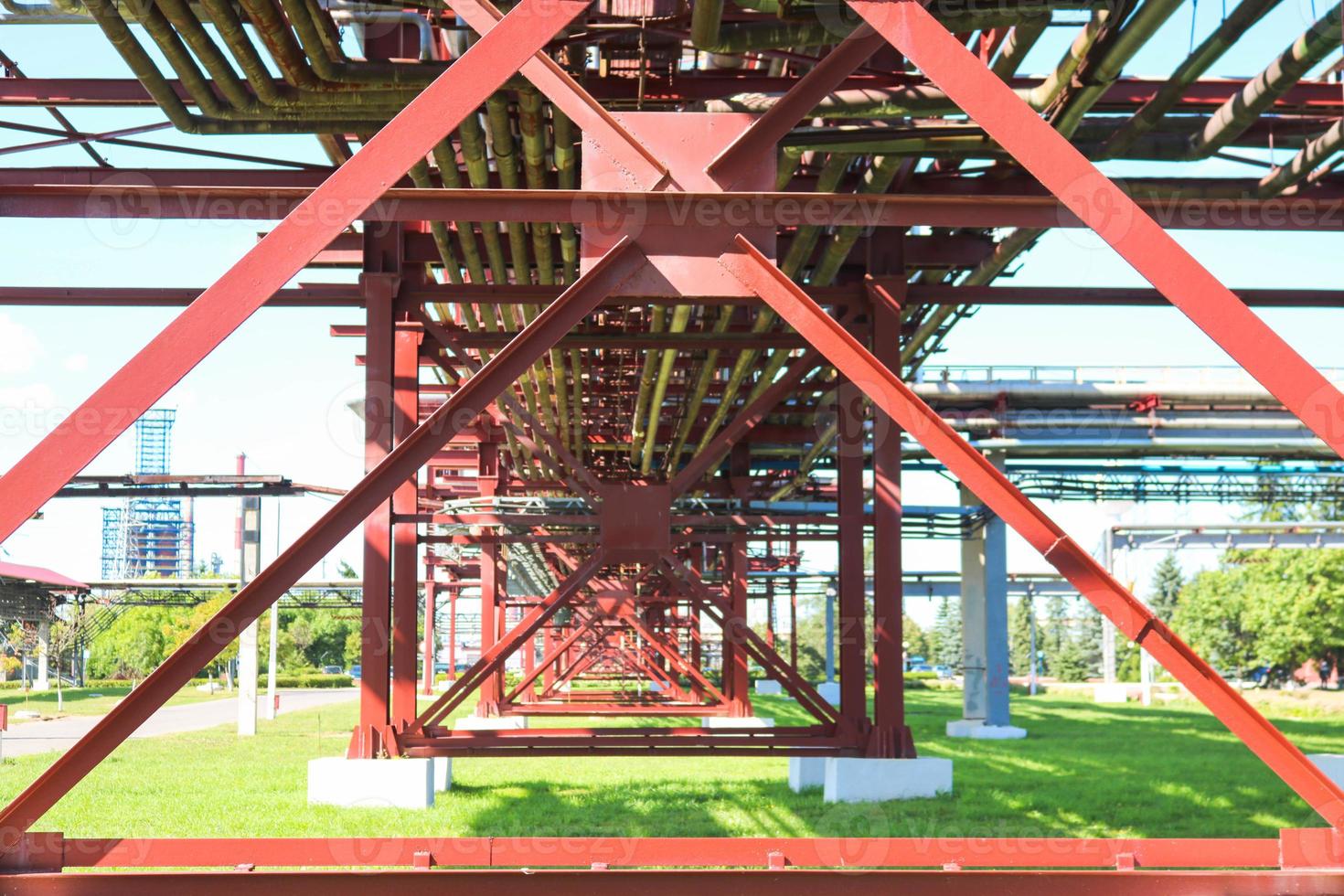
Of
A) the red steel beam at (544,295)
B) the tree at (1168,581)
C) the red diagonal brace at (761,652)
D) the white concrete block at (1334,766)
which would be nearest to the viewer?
the red steel beam at (544,295)

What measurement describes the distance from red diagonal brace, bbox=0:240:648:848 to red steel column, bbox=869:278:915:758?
6.39 meters

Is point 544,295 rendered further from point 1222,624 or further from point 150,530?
point 150,530

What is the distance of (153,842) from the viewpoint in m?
5.66

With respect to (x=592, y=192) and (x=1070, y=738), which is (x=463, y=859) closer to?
(x=592, y=192)

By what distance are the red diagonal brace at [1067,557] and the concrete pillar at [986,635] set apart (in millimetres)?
22527

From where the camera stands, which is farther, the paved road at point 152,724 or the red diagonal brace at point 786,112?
the paved road at point 152,724

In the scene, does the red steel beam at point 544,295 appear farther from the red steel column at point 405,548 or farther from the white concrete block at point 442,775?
the white concrete block at point 442,775

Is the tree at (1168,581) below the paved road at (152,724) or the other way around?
the other way around

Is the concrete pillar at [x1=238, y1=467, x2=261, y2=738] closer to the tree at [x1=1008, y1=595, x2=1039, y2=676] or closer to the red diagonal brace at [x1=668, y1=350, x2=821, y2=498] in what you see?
the red diagonal brace at [x1=668, y1=350, x2=821, y2=498]

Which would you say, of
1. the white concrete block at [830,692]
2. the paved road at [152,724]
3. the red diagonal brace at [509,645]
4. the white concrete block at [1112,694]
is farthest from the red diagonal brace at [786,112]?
the white concrete block at [1112,694]

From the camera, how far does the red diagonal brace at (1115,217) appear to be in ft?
16.3

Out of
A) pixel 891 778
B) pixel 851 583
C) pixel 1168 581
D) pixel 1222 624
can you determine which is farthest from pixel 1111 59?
pixel 1168 581

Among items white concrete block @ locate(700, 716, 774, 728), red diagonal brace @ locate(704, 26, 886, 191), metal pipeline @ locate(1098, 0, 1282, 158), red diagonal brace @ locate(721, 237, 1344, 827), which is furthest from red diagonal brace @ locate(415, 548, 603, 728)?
white concrete block @ locate(700, 716, 774, 728)

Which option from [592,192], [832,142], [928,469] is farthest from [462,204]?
[928,469]
